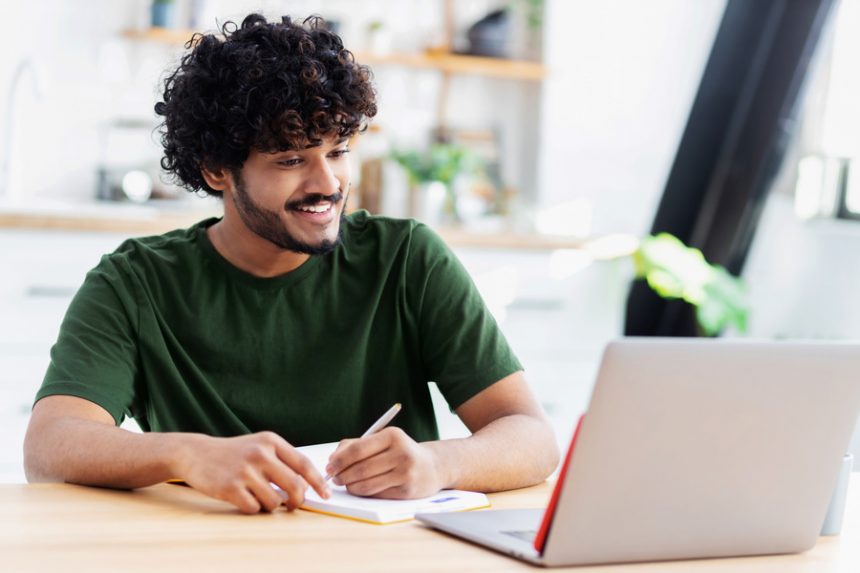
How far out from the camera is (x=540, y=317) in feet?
12.1

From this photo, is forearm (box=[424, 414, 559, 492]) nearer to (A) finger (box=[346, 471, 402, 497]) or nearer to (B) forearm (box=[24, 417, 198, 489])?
(A) finger (box=[346, 471, 402, 497])

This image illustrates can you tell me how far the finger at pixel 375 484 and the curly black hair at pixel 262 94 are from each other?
61 cm

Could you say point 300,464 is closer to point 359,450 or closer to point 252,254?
point 359,450

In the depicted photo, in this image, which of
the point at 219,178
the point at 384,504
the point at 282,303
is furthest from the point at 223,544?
the point at 219,178

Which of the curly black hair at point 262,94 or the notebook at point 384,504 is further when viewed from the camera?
the curly black hair at point 262,94

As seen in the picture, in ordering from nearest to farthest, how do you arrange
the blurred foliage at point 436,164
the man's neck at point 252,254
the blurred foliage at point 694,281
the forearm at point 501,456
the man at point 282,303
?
the forearm at point 501,456 → the man at point 282,303 → the man's neck at point 252,254 → the blurred foliage at point 694,281 → the blurred foliage at point 436,164

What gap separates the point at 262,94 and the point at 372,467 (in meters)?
0.70

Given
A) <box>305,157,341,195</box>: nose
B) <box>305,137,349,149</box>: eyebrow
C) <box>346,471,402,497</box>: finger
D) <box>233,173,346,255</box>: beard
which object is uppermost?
<box>305,137,349,149</box>: eyebrow

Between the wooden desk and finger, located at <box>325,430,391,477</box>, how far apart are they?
8 cm

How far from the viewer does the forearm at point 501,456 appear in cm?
146

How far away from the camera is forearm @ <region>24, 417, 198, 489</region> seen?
139cm

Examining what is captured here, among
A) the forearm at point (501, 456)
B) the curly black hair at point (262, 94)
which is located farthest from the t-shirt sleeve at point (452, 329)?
the curly black hair at point (262, 94)

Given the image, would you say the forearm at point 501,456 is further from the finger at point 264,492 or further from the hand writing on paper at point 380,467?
the finger at point 264,492

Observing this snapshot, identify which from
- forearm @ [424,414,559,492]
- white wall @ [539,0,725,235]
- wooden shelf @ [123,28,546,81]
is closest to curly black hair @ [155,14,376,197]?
forearm @ [424,414,559,492]
